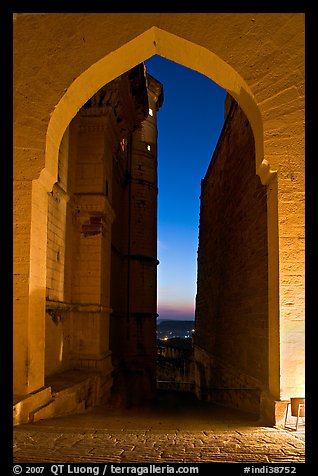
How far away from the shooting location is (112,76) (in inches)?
208

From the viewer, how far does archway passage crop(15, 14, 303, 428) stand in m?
4.34

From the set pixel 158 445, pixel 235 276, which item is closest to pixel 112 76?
pixel 158 445

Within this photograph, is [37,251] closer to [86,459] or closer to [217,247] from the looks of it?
[86,459]

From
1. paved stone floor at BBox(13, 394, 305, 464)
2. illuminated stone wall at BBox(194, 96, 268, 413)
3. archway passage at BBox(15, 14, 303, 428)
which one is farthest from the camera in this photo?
illuminated stone wall at BBox(194, 96, 268, 413)

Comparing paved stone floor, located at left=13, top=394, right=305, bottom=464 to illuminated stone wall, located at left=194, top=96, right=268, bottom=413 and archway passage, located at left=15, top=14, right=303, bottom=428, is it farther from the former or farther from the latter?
illuminated stone wall, located at left=194, top=96, right=268, bottom=413

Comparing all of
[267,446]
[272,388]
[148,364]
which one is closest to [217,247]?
[148,364]

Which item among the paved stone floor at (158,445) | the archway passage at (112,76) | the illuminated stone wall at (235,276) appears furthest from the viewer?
the illuminated stone wall at (235,276)

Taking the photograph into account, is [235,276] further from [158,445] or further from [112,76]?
[158,445]

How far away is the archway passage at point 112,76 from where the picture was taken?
4.34 meters

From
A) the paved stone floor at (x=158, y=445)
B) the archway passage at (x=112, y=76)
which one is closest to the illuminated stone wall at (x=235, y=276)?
the archway passage at (x=112, y=76)

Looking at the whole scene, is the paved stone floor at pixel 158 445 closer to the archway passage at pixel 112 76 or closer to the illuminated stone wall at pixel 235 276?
the archway passage at pixel 112 76

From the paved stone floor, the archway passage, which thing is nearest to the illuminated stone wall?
the archway passage
